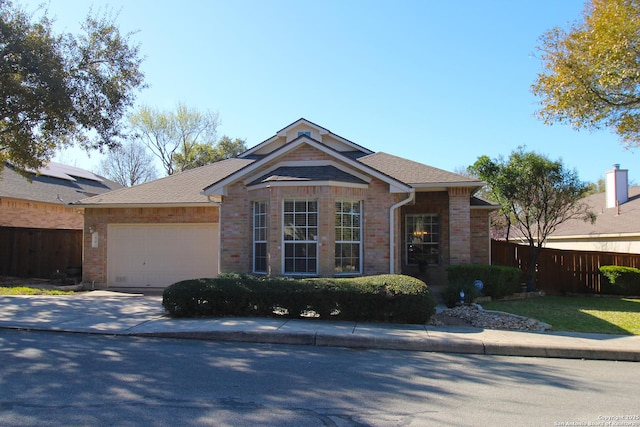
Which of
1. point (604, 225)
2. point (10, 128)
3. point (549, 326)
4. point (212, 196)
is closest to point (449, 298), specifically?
point (549, 326)

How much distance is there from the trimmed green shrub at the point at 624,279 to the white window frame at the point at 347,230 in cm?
951

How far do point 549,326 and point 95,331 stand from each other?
9285mm

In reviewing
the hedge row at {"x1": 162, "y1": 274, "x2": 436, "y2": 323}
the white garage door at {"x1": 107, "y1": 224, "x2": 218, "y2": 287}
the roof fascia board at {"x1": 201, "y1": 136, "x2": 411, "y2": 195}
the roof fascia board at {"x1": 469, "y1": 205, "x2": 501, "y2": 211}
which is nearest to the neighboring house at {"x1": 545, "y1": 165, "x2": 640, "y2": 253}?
the roof fascia board at {"x1": 469, "y1": 205, "x2": 501, "y2": 211}

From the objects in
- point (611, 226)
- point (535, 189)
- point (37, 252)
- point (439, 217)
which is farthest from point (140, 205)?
point (611, 226)

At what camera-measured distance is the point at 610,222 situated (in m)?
23.1

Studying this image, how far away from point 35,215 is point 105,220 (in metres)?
Result: 8.06

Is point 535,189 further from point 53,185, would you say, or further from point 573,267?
point 53,185

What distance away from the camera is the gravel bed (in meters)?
9.89

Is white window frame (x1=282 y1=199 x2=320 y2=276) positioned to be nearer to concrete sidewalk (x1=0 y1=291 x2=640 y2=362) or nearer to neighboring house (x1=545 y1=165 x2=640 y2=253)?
concrete sidewalk (x1=0 y1=291 x2=640 y2=362)

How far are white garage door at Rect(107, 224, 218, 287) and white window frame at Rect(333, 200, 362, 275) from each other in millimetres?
5202

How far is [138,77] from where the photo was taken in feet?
49.4

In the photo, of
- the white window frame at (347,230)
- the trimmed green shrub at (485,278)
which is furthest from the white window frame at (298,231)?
the trimmed green shrub at (485,278)

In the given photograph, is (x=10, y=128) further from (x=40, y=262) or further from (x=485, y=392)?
(x=485, y=392)

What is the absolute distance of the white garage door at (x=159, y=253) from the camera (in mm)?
15898
